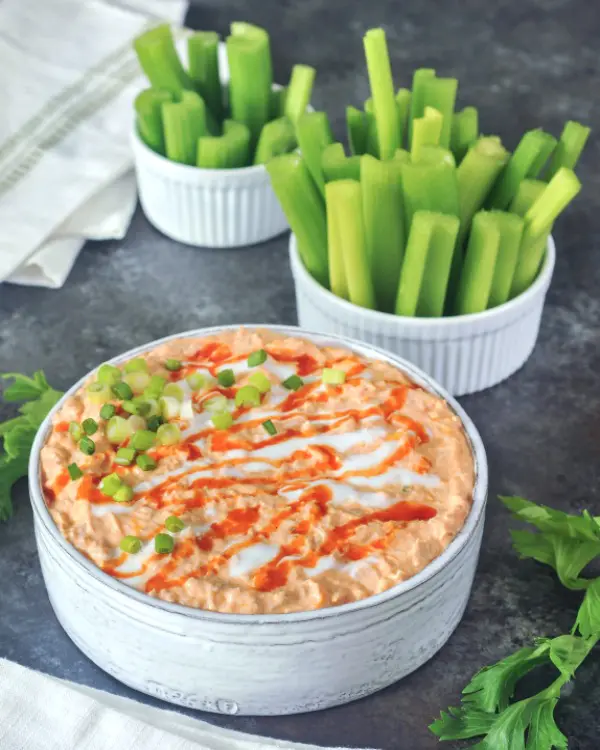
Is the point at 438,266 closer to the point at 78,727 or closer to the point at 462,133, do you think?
the point at 462,133

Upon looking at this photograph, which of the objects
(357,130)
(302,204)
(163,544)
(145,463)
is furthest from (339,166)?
(163,544)

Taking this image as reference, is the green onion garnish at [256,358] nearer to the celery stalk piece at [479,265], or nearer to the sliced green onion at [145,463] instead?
the sliced green onion at [145,463]

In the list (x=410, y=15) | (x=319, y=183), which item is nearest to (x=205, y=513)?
(x=319, y=183)

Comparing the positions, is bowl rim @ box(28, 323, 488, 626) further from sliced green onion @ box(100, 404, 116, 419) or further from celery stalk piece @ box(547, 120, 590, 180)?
celery stalk piece @ box(547, 120, 590, 180)

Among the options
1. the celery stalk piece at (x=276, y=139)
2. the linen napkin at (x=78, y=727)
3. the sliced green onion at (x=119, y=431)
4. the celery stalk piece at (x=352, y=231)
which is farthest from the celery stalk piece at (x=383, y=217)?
the linen napkin at (x=78, y=727)

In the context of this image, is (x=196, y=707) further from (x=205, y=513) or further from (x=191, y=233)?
(x=191, y=233)
